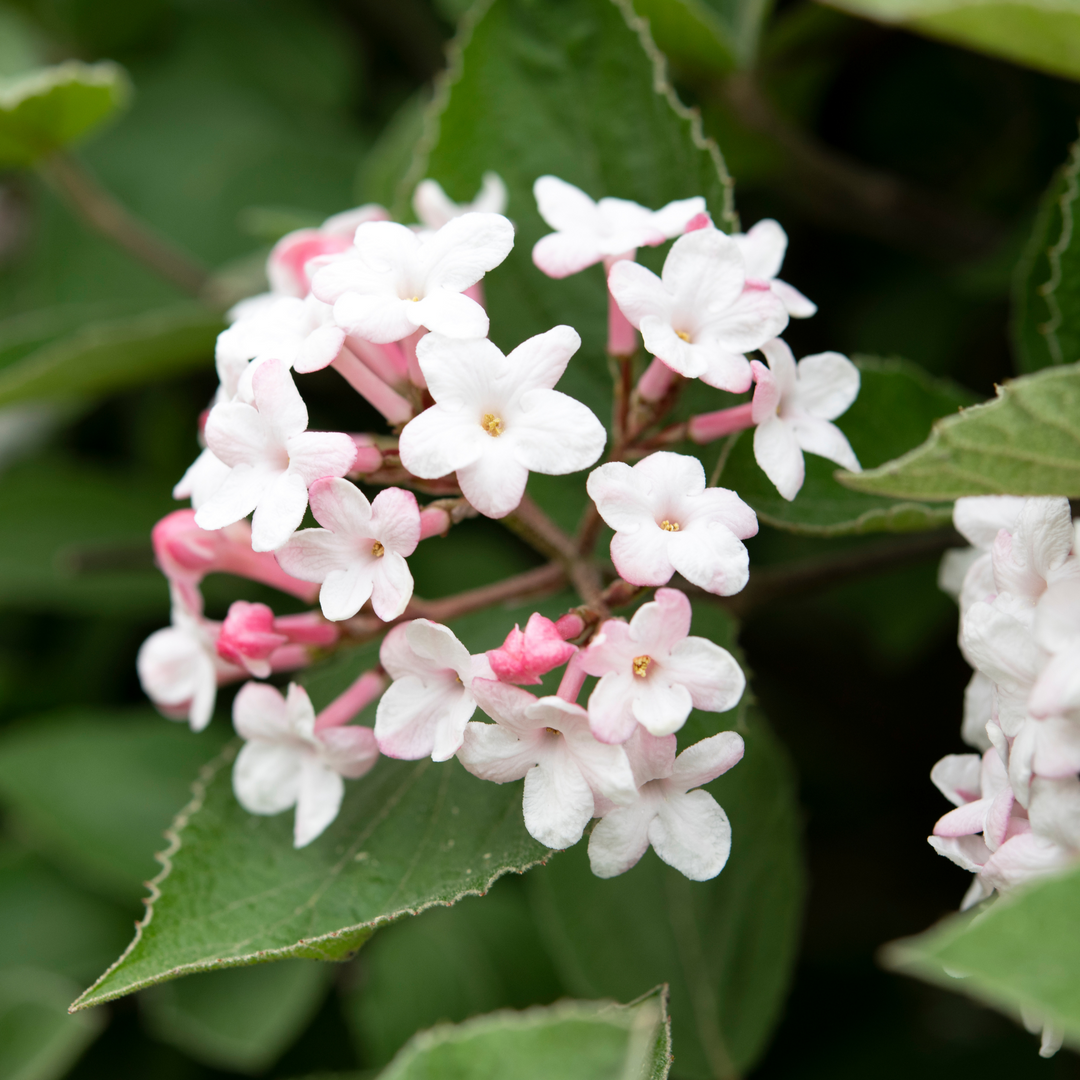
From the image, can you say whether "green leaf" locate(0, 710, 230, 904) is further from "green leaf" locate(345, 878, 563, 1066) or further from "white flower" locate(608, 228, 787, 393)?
"white flower" locate(608, 228, 787, 393)

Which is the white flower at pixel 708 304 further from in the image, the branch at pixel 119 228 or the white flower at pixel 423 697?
the branch at pixel 119 228

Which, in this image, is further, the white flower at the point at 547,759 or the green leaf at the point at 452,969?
the green leaf at the point at 452,969

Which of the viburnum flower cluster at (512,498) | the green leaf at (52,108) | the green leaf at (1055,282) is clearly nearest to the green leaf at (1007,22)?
the green leaf at (1055,282)

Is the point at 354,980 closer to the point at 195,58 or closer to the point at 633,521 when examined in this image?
the point at 633,521

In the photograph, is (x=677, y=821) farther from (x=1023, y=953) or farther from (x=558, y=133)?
(x=558, y=133)

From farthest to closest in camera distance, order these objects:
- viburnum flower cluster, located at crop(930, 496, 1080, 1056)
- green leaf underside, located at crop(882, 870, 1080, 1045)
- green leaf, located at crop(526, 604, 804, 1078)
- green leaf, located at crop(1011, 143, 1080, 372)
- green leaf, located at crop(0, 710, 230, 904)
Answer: green leaf, located at crop(0, 710, 230, 904), green leaf, located at crop(526, 604, 804, 1078), green leaf, located at crop(1011, 143, 1080, 372), viburnum flower cluster, located at crop(930, 496, 1080, 1056), green leaf underside, located at crop(882, 870, 1080, 1045)

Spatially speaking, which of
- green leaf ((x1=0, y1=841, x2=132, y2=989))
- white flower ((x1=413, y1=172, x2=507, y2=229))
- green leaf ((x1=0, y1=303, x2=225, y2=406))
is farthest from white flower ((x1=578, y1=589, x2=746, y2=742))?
green leaf ((x1=0, y1=841, x2=132, y2=989))
